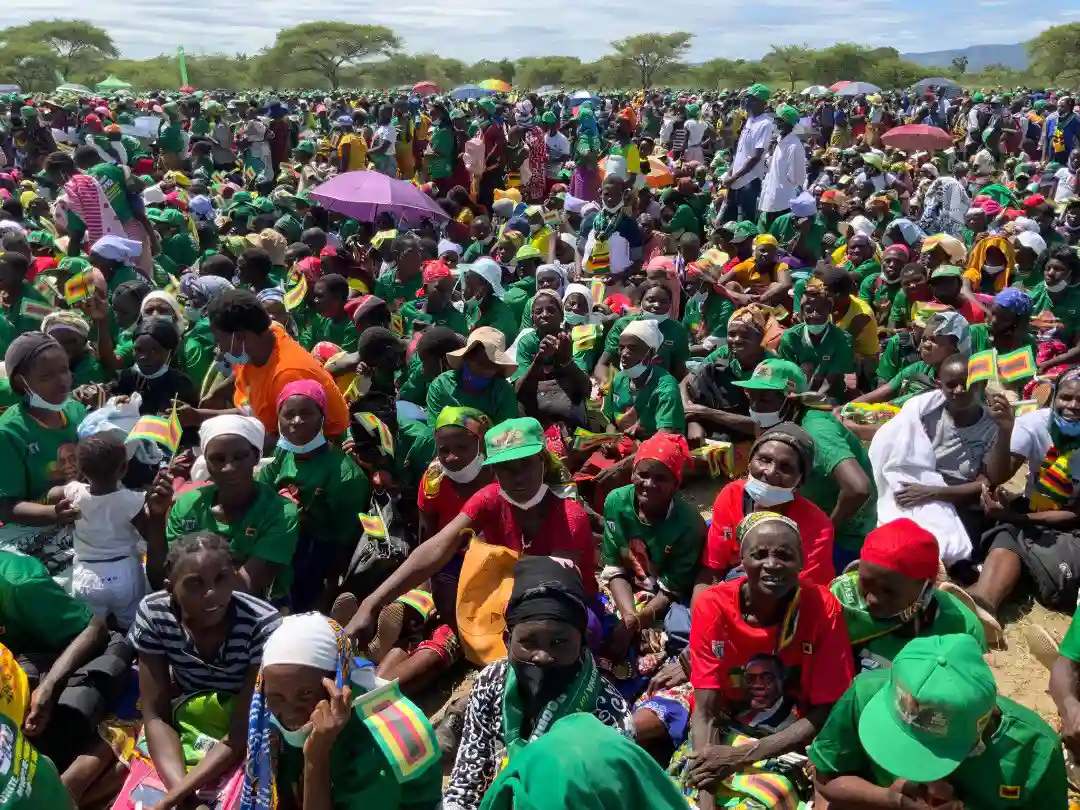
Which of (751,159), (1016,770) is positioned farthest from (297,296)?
(751,159)

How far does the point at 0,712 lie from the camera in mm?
2455

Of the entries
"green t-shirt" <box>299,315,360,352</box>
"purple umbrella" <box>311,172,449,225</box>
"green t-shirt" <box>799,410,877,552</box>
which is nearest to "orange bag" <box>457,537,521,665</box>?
"green t-shirt" <box>799,410,877,552</box>

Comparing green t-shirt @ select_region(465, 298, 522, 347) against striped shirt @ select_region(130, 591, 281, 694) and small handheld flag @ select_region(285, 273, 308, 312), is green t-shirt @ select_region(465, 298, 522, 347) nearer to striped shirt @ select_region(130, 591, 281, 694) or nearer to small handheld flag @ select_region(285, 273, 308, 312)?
small handheld flag @ select_region(285, 273, 308, 312)

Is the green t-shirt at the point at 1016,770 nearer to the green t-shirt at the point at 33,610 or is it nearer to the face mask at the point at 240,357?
the green t-shirt at the point at 33,610

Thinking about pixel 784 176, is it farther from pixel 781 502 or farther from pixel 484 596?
pixel 484 596

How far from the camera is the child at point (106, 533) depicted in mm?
3715

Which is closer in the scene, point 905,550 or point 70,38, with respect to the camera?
point 905,550

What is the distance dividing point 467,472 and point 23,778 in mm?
2217

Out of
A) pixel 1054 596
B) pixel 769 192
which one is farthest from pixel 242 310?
pixel 769 192

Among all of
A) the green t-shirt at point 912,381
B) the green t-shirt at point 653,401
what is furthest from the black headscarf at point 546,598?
the green t-shirt at point 912,381

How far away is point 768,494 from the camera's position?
367cm

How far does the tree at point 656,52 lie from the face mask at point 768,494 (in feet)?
200

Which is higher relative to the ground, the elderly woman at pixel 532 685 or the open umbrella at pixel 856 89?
the open umbrella at pixel 856 89

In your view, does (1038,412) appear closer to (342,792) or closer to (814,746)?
(814,746)
